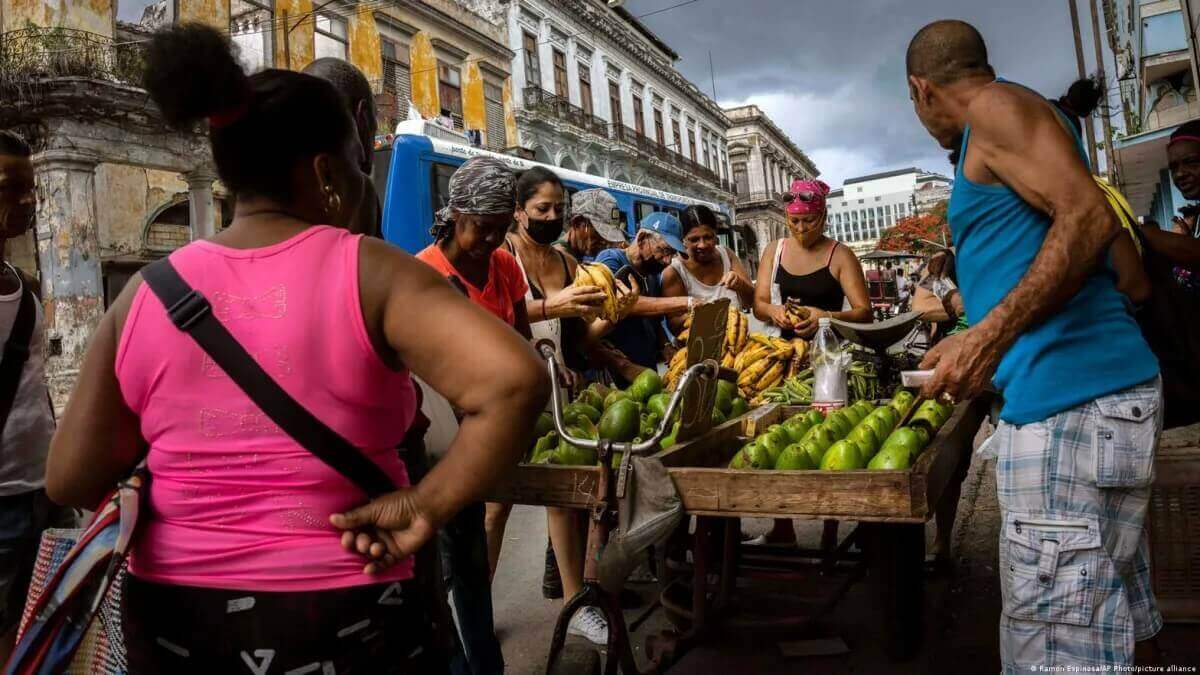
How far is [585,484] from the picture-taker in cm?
226

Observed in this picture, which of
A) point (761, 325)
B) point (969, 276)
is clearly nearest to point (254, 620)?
point (969, 276)

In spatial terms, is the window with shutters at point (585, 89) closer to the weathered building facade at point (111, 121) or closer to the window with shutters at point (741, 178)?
the weathered building facade at point (111, 121)

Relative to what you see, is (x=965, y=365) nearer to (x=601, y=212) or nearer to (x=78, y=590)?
(x=78, y=590)

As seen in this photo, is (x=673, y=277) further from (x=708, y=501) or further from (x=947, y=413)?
(x=708, y=501)

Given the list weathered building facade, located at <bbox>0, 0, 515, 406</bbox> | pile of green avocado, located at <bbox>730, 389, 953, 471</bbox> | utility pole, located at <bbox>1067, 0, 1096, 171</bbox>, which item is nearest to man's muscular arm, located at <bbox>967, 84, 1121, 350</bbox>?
pile of green avocado, located at <bbox>730, 389, 953, 471</bbox>

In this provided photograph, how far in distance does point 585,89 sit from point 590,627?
2868cm

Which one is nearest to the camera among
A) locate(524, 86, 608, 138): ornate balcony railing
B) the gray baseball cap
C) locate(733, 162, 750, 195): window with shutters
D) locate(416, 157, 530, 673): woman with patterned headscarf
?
locate(416, 157, 530, 673): woman with patterned headscarf

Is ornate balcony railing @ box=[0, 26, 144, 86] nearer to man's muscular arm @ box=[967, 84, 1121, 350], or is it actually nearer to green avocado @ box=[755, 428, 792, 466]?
green avocado @ box=[755, 428, 792, 466]

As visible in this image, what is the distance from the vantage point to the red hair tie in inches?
53.6

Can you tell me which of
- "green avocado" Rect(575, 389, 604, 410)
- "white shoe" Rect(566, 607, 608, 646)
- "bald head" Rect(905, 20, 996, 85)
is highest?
"bald head" Rect(905, 20, 996, 85)

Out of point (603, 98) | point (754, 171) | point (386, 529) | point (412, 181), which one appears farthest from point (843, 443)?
point (754, 171)

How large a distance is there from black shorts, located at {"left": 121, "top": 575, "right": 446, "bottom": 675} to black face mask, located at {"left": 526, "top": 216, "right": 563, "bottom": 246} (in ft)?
8.23

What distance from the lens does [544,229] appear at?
147 inches

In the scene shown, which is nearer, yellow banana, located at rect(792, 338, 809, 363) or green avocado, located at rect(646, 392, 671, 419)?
green avocado, located at rect(646, 392, 671, 419)
